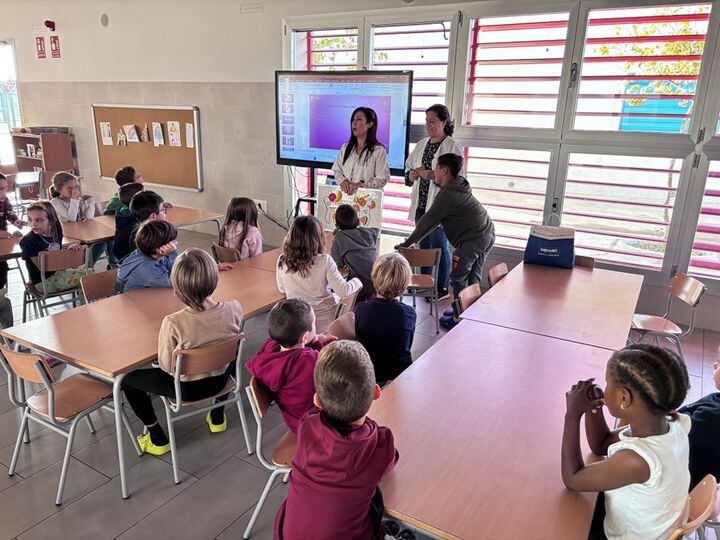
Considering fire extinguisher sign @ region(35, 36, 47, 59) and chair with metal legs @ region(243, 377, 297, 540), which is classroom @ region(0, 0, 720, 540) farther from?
fire extinguisher sign @ region(35, 36, 47, 59)

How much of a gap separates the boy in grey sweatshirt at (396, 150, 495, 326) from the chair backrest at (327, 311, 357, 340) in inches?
59.3

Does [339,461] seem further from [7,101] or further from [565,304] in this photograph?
[7,101]

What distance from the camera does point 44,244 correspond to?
12.1 feet

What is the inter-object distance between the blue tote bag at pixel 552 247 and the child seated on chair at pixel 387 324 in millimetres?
1632

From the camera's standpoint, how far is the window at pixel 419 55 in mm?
5012

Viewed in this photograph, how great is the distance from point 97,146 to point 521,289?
23.7 feet

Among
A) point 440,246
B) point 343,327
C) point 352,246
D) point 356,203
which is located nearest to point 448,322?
point 440,246

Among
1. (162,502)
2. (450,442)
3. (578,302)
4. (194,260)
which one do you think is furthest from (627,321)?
(162,502)

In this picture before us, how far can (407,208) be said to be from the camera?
557cm

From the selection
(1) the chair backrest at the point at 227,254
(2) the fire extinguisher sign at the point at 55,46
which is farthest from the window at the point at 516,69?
(2) the fire extinguisher sign at the point at 55,46

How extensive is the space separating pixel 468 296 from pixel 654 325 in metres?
1.39

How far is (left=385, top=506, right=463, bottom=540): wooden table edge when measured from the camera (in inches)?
49.7

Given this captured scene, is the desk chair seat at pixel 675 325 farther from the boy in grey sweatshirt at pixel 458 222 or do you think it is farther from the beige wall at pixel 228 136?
the beige wall at pixel 228 136

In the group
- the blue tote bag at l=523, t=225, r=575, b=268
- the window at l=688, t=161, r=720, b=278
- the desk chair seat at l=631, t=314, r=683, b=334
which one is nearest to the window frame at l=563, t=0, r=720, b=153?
the window at l=688, t=161, r=720, b=278
